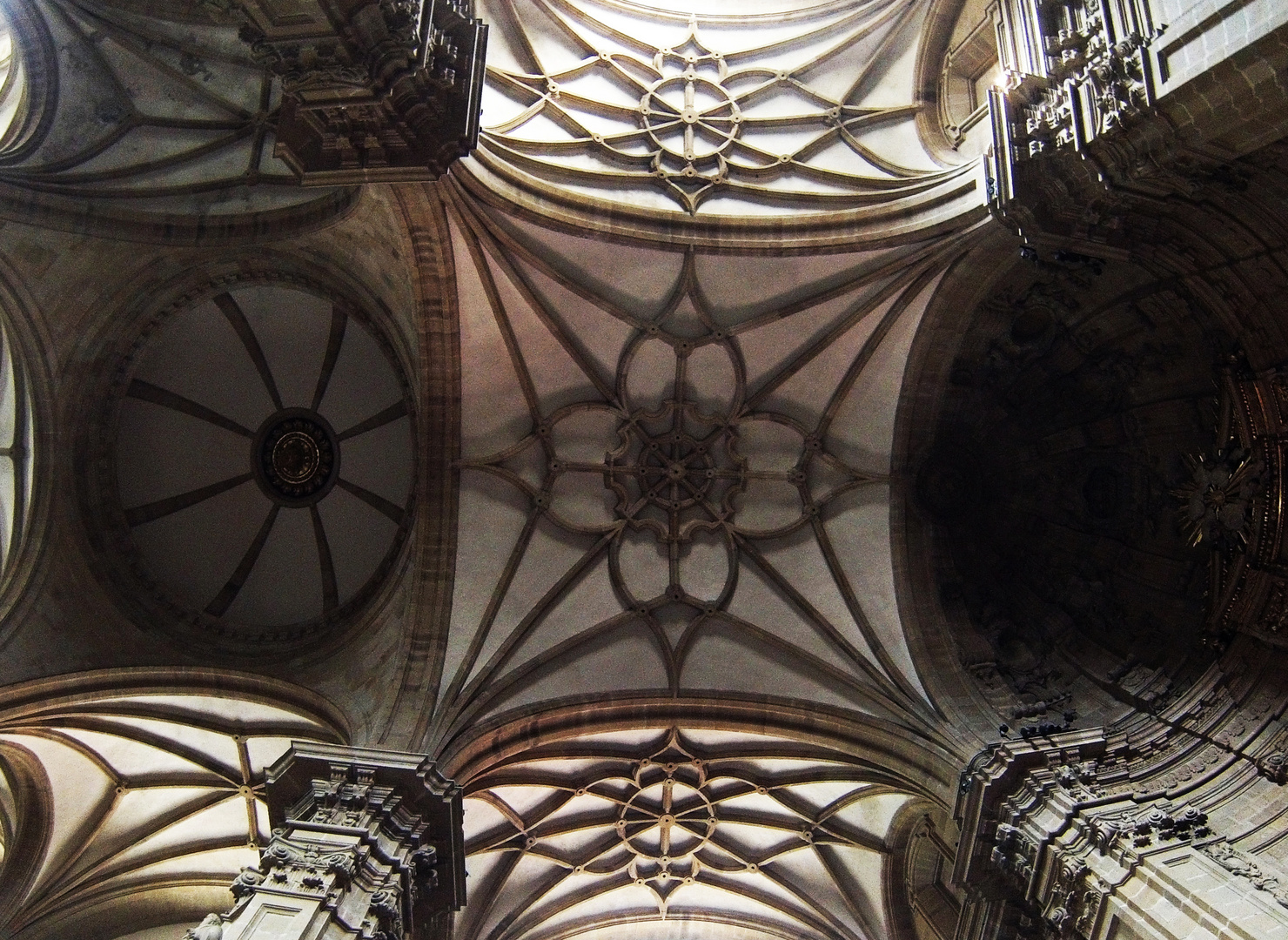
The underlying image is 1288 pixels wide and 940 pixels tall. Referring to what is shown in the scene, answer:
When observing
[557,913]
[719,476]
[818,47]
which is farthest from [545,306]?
[557,913]

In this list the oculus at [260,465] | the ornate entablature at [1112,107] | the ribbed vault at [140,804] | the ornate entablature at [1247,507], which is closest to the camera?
the ornate entablature at [1112,107]

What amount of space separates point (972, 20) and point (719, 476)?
296 inches

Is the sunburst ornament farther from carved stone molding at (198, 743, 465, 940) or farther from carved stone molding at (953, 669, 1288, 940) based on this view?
carved stone molding at (198, 743, 465, 940)

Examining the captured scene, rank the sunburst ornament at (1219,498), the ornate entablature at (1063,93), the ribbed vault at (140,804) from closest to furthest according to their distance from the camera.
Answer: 1. the ornate entablature at (1063,93)
2. the sunburst ornament at (1219,498)
3. the ribbed vault at (140,804)

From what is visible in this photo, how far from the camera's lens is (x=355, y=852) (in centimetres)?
873

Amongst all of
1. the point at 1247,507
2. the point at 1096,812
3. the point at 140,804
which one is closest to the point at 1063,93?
the point at 1247,507

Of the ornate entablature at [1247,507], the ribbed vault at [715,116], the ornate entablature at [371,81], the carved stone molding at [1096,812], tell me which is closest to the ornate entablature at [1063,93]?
the ribbed vault at [715,116]

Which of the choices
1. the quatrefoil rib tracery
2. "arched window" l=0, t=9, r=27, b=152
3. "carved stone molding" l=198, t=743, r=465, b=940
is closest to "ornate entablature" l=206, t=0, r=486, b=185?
the quatrefoil rib tracery

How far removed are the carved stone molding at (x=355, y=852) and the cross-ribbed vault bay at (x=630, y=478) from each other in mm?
73

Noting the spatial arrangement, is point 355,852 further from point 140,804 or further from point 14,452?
point 140,804

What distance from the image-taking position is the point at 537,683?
523 inches

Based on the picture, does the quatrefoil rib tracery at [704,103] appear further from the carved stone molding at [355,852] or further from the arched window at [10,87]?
the carved stone molding at [355,852]

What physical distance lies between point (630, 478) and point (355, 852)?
7.54 m

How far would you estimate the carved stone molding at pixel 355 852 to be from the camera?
26.5ft
